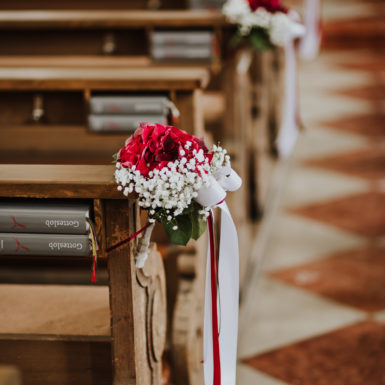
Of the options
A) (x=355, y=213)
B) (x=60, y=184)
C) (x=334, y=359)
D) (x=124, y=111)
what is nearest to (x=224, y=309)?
(x=60, y=184)

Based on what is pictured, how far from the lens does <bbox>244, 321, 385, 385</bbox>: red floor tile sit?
2.46m

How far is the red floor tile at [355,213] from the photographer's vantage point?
381cm

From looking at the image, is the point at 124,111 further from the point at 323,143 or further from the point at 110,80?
the point at 323,143

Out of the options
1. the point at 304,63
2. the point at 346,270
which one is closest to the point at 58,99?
the point at 346,270

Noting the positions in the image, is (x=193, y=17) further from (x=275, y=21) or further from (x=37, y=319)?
(x=37, y=319)

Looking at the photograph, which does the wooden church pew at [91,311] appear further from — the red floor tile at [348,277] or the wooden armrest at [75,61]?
Result: the red floor tile at [348,277]

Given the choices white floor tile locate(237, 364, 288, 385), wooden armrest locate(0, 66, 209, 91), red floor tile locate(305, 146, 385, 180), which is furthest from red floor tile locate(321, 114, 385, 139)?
wooden armrest locate(0, 66, 209, 91)

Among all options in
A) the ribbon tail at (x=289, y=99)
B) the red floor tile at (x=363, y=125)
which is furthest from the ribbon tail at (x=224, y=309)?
the red floor tile at (x=363, y=125)

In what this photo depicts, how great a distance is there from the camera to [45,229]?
145 centimetres

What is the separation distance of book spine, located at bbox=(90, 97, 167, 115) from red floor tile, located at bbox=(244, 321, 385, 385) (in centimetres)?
100

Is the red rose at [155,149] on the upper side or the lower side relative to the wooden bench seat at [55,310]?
upper

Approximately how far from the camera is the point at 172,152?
1.40m

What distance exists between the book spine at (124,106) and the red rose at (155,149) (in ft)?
2.85

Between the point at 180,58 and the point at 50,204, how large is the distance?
1.79 meters
